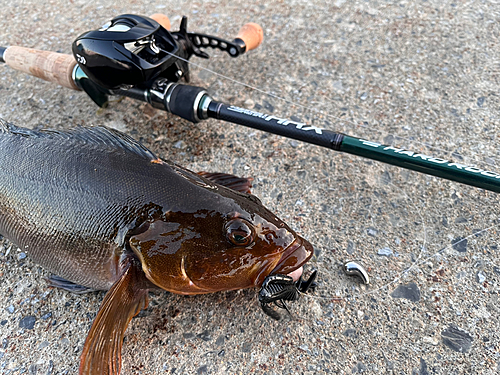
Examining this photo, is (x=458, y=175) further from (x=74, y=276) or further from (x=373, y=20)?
(x=373, y=20)

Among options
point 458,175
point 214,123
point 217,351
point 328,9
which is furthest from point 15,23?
point 458,175

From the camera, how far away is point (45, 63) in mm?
2621

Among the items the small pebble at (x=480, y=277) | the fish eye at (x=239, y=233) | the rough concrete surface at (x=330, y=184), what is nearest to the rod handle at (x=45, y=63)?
the rough concrete surface at (x=330, y=184)

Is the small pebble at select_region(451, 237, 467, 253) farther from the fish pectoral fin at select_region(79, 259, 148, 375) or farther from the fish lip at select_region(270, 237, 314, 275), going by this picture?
the fish pectoral fin at select_region(79, 259, 148, 375)

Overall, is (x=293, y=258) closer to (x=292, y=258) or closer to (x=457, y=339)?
(x=292, y=258)

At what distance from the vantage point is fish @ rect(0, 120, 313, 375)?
1.69 meters

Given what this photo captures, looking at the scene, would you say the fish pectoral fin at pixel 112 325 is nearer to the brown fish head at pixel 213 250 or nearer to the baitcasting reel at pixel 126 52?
the brown fish head at pixel 213 250

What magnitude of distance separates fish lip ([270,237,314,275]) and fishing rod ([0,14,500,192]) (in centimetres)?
59

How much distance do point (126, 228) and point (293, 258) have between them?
734mm

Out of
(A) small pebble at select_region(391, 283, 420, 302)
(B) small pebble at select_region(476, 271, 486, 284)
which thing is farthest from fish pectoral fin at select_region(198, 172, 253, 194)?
(B) small pebble at select_region(476, 271, 486, 284)

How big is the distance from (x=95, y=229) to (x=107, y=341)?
0.47m

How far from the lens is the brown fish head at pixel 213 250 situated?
5.56 feet

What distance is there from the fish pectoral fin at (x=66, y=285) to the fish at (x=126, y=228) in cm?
10

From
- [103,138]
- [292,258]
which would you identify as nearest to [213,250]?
[292,258]
